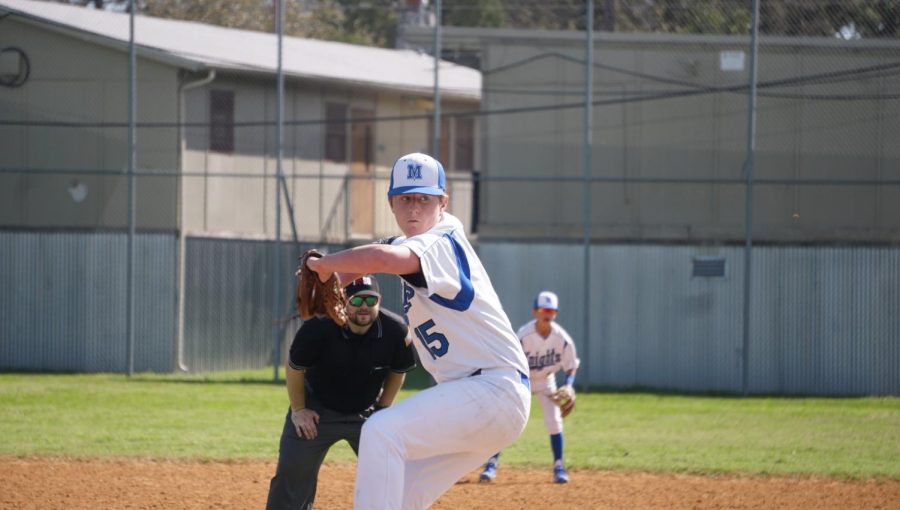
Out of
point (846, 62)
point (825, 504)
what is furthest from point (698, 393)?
point (825, 504)

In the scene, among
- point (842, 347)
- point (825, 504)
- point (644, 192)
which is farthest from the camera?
point (644, 192)

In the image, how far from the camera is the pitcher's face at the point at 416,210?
17.7ft

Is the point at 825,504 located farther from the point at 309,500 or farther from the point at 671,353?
the point at 671,353

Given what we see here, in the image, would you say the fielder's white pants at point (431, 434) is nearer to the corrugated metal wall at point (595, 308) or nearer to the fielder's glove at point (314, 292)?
the fielder's glove at point (314, 292)

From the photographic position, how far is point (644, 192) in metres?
21.1

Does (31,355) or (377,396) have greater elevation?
(377,396)

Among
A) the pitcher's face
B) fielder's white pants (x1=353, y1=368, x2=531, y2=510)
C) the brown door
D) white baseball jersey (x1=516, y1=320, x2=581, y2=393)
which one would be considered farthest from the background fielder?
the brown door

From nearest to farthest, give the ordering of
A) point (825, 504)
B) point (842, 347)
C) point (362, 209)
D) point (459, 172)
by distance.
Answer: point (825, 504) < point (842, 347) < point (362, 209) < point (459, 172)

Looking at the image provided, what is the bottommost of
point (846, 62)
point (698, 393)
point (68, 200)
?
point (698, 393)

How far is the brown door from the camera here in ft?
83.2

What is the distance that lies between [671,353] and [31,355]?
11043 mm

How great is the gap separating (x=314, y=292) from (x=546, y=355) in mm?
6487

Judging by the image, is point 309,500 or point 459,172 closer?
point 309,500

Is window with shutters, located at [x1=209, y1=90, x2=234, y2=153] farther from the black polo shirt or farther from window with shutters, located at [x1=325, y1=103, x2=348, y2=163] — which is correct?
the black polo shirt
